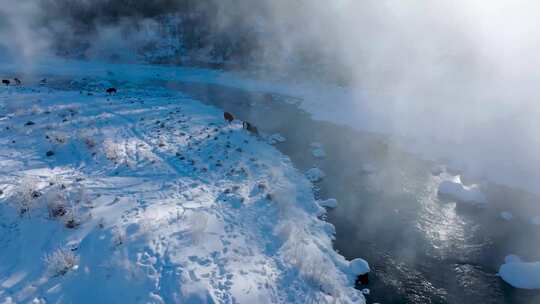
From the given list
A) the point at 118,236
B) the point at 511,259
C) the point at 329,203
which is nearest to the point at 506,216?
the point at 511,259

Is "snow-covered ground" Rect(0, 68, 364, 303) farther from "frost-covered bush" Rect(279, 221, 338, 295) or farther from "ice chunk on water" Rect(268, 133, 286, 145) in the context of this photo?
"ice chunk on water" Rect(268, 133, 286, 145)

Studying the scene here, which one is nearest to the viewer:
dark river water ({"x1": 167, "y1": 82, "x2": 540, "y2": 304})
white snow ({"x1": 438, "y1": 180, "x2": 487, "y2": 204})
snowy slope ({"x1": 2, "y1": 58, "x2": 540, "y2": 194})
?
dark river water ({"x1": 167, "y1": 82, "x2": 540, "y2": 304})

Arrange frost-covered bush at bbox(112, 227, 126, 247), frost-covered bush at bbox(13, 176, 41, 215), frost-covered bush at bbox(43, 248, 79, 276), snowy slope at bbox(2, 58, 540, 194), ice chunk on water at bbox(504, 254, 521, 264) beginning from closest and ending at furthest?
frost-covered bush at bbox(43, 248, 79, 276), frost-covered bush at bbox(112, 227, 126, 247), frost-covered bush at bbox(13, 176, 41, 215), ice chunk on water at bbox(504, 254, 521, 264), snowy slope at bbox(2, 58, 540, 194)

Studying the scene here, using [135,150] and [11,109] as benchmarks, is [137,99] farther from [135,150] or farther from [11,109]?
[135,150]

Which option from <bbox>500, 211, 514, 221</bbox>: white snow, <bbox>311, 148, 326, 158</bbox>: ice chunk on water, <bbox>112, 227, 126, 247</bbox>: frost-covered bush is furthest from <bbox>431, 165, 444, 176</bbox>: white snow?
<bbox>112, 227, 126, 247</bbox>: frost-covered bush

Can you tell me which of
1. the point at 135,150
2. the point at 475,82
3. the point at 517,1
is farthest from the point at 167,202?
the point at 517,1

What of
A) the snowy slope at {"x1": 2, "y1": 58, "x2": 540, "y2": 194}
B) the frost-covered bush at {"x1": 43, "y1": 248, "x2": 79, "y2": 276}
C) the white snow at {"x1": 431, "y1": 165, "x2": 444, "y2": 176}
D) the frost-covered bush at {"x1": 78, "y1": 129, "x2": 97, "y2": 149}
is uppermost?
the snowy slope at {"x1": 2, "y1": 58, "x2": 540, "y2": 194}
